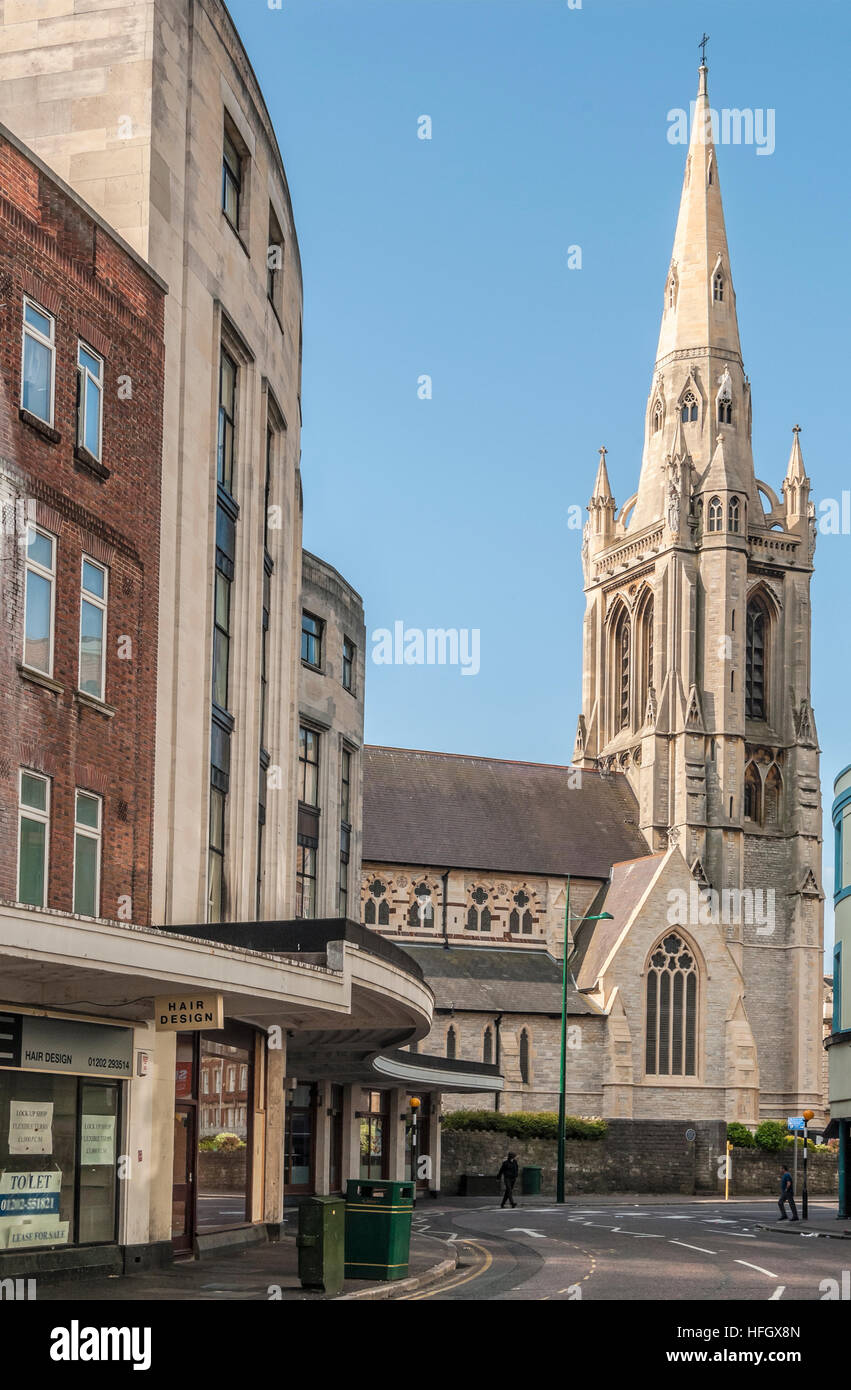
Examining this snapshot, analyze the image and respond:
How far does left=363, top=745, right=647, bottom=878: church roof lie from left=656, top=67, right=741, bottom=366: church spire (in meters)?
22.4

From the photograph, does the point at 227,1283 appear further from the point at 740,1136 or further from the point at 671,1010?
the point at 671,1010

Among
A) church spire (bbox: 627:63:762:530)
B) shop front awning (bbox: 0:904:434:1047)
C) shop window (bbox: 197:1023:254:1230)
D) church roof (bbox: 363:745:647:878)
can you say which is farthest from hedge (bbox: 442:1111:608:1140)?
shop front awning (bbox: 0:904:434:1047)

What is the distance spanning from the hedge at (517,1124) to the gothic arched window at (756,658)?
2692cm

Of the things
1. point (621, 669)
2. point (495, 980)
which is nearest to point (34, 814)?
point (495, 980)

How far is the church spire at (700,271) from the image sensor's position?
8756cm

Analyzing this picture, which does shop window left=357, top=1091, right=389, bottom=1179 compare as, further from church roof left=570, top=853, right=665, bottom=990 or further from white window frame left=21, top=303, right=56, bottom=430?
white window frame left=21, top=303, right=56, bottom=430

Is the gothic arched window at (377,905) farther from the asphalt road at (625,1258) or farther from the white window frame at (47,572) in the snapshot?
the white window frame at (47,572)

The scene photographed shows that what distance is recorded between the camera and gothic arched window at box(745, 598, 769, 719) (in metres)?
83.2

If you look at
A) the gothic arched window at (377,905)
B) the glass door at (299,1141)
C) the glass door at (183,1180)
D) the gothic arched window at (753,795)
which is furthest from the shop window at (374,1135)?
the gothic arched window at (753,795)

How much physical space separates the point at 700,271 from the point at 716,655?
21.0 m

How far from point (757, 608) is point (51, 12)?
2520 inches

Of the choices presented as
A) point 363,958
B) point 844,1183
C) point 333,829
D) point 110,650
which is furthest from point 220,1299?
point 844,1183

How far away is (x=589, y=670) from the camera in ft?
293
